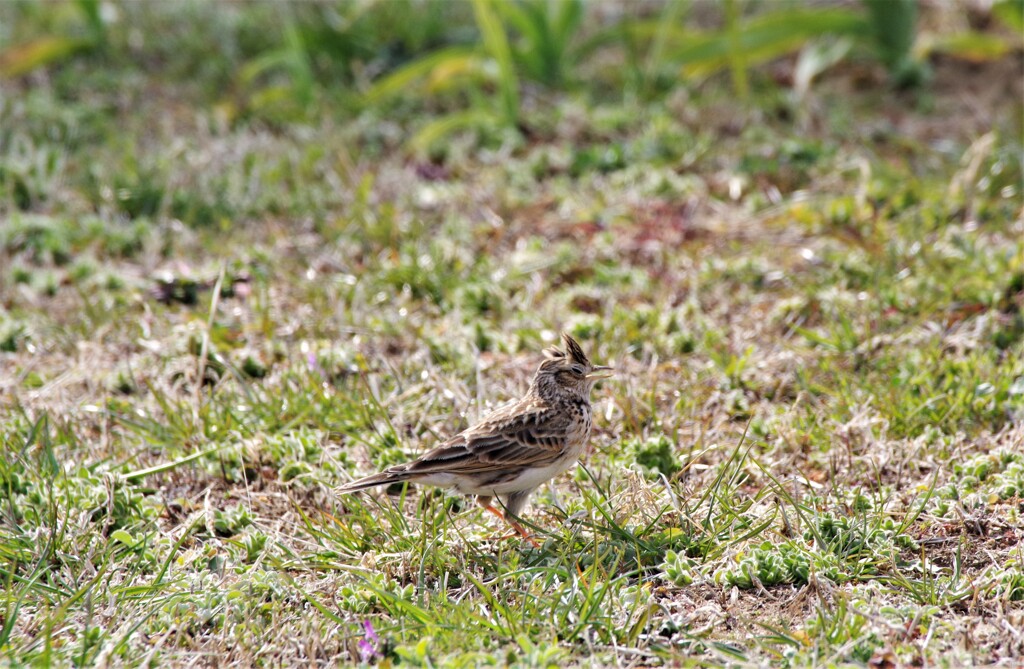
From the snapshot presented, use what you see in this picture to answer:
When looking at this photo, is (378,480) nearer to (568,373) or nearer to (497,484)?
(497,484)

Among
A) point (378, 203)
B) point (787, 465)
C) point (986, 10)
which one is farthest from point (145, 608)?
point (986, 10)

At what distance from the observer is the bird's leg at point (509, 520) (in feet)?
16.0

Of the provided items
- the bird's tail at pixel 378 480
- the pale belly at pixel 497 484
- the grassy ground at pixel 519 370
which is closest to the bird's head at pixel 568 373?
the grassy ground at pixel 519 370

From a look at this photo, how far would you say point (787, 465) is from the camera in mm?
5391

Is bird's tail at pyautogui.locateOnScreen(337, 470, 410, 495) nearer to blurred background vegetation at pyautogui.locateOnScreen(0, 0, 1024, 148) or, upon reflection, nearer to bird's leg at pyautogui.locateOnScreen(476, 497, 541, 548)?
bird's leg at pyautogui.locateOnScreen(476, 497, 541, 548)

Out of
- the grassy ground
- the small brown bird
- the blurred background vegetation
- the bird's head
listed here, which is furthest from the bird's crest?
the blurred background vegetation

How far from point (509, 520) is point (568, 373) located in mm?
786

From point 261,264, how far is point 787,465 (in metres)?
3.71

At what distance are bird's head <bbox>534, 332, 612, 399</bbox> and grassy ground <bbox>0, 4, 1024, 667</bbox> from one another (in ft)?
1.16

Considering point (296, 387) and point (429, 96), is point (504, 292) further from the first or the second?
point (429, 96)

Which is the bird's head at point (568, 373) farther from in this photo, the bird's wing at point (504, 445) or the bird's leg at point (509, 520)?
the bird's leg at point (509, 520)

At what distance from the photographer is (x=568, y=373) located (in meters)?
5.47

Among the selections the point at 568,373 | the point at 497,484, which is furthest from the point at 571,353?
the point at 497,484

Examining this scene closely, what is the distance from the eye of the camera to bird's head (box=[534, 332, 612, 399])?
5.46 meters
